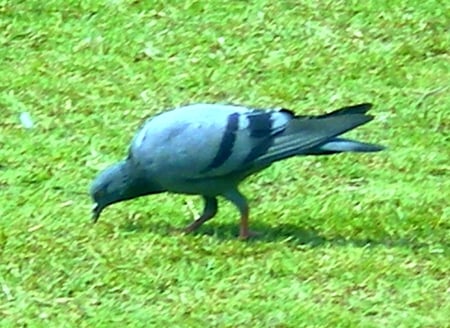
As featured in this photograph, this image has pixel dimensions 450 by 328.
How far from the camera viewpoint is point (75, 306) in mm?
5512

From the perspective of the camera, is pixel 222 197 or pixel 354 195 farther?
pixel 354 195

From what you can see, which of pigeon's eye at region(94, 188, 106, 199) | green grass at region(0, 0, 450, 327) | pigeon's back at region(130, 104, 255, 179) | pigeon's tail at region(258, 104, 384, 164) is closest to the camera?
green grass at region(0, 0, 450, 327)

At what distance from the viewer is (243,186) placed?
6758mm

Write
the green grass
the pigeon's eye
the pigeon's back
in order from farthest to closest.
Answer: the pigeon's eye → the pigeon's back → the green grass

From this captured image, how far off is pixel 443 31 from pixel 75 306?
4.15 meters

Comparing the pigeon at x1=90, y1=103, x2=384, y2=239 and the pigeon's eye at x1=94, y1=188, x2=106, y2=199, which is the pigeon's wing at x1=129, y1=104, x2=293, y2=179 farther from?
the pigeon's eye at x1=94, y1=188, x2=106, y2=199

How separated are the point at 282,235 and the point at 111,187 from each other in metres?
0.74

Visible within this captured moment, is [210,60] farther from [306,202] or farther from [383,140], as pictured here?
[306,202]

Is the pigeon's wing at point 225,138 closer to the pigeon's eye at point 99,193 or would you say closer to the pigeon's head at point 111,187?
the pigeon's head at point 111,187

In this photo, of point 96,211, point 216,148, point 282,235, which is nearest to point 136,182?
point 96,211

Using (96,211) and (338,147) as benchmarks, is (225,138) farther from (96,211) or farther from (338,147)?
(96,211)

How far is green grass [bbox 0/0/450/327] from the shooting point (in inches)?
220

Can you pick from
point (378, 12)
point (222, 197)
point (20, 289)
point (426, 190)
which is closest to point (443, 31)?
point (378, 12)

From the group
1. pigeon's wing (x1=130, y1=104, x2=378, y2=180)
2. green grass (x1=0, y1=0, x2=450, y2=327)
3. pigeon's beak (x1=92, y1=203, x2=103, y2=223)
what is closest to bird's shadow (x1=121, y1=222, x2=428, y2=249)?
green grass (x1=0, y1=0, x2=450, y2=327)
